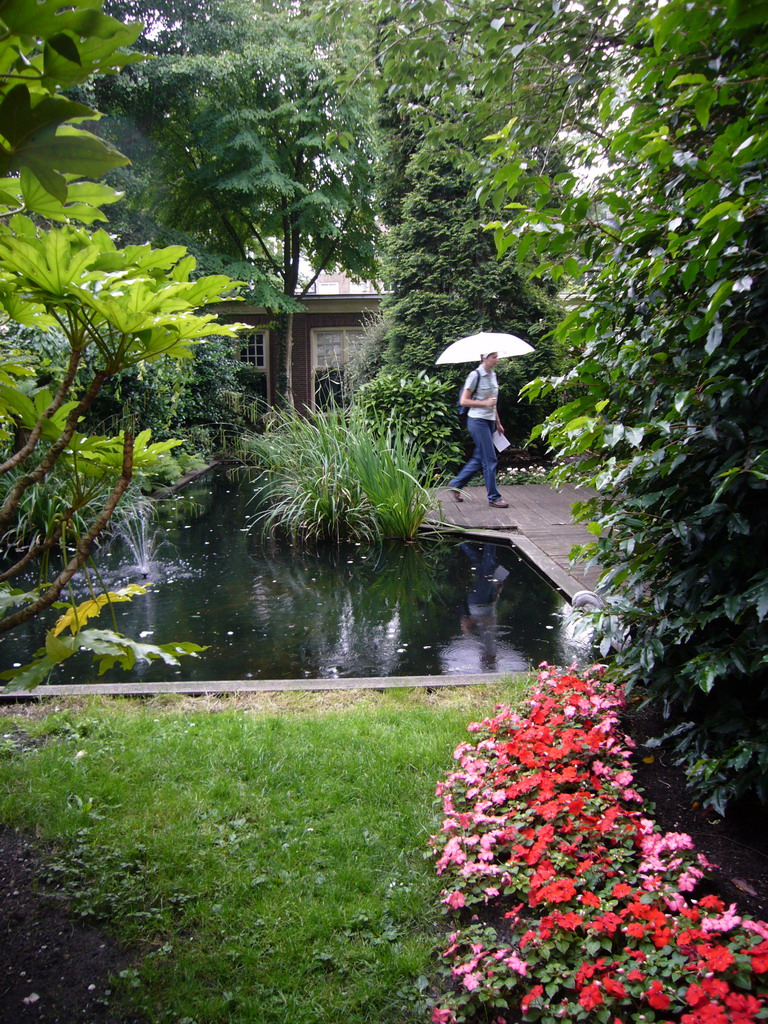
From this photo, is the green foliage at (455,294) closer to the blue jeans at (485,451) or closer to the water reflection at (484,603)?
the blue jeans at (485,451)

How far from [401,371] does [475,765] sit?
10.2m

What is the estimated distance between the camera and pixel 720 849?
215 cm

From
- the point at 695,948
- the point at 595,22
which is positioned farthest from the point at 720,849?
the point at 595,22

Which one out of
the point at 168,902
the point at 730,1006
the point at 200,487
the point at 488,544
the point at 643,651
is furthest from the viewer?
the point at 200,487

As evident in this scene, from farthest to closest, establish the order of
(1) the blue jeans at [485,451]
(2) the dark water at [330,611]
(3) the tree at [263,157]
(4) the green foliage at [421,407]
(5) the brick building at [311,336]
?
(5) the brick building at [311,336] < (3) the tree at [263,157] < (4) the green foliage at [421,407] < (1) the blue jeans at [485,451] < (2) the dark water at [330,611]

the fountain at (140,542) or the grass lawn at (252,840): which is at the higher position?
the fountain at (140,542)

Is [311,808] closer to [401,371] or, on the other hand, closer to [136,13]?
[401,371]

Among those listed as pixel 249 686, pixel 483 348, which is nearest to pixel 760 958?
pixel 249 686

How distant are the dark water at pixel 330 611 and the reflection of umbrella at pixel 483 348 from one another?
301 cm

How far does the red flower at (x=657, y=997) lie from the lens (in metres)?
1.56

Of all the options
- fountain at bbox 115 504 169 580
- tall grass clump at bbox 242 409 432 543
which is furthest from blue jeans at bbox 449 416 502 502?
fountain at bbox 115 504 169 580

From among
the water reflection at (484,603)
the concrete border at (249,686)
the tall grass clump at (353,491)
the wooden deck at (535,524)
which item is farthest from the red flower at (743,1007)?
the tall grass clump at (353,491)

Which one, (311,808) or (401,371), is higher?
(401,371)

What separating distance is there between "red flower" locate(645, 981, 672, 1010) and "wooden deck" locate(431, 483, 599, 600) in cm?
378
